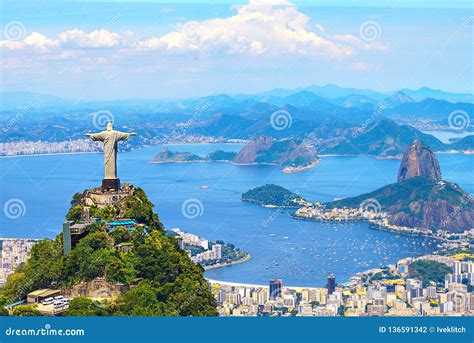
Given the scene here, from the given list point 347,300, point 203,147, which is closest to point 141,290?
point 347,300

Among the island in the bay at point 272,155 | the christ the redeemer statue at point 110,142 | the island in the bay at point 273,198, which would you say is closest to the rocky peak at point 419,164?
the island in the bay at point 273,198

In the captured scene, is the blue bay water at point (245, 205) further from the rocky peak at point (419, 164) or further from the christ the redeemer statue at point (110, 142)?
the christ the redeemer statue at point (110, 142)

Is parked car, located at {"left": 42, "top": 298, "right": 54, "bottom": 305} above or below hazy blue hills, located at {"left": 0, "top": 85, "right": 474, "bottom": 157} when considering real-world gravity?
below

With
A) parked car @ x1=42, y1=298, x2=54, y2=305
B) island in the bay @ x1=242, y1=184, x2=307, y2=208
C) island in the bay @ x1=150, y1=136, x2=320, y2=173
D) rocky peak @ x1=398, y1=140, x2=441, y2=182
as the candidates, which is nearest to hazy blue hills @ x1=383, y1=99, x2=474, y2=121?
island in the bay @ x1=150, y1=136, x2=320, y2=173

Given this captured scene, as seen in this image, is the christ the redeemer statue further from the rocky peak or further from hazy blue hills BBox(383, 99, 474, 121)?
hazy blue hills BBox(383, 99, 474, 121)

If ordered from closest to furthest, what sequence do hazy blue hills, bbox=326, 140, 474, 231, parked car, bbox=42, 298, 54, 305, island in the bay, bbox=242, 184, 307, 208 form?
parked car, bbox=42, 298, 54, 305, hazy blue hills, bbox=326, 140, 474, 231, island in the bay, bbox=242, 184, 307, 208

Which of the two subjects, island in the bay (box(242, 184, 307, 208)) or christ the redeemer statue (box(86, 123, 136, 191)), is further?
island in the bay (box(242, 184, 307, 208))

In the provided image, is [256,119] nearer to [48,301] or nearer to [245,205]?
[245,205]
